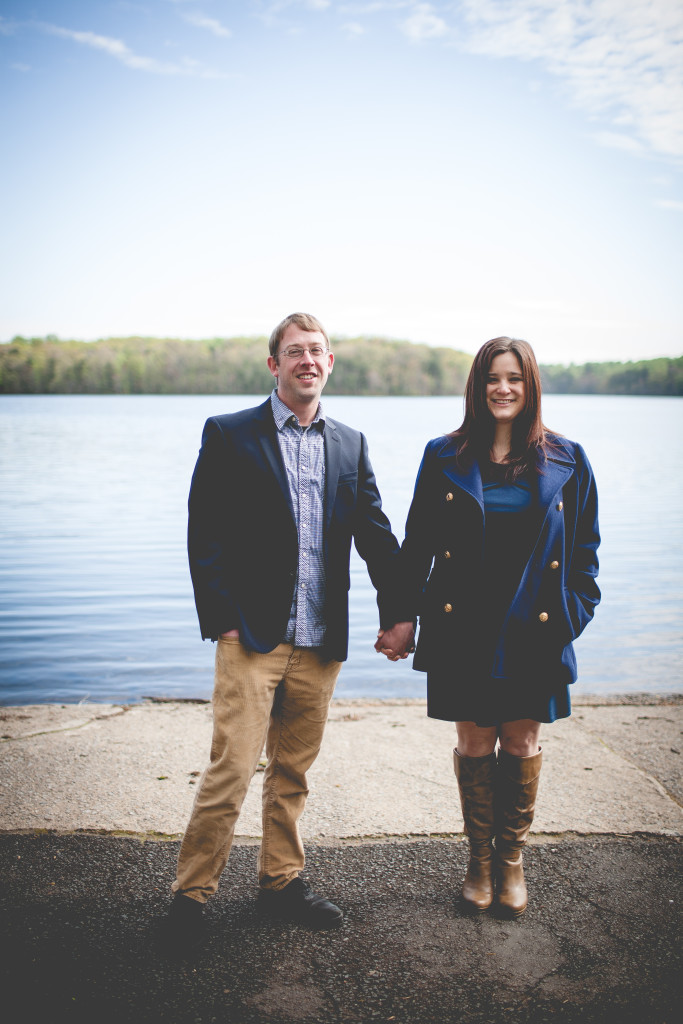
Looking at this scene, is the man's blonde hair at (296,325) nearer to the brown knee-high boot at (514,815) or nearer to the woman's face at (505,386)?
the woman's face at (505,386)

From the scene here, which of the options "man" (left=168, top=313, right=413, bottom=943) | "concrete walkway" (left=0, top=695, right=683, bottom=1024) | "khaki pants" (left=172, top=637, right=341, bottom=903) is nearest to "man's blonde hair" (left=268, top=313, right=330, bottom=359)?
"man" (left=168, top=313, right=413, bottom=943)

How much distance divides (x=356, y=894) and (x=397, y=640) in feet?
3.39

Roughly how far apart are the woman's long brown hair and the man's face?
61 centimetres

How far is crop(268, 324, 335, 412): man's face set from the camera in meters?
3.04

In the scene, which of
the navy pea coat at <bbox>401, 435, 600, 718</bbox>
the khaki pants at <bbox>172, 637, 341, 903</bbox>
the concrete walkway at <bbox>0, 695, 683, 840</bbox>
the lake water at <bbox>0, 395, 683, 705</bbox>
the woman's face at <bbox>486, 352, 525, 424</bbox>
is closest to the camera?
the khaki pants at <bbox>172, 637, 341, 903</bbox>

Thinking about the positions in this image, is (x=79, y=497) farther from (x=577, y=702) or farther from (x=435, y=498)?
(x=435, y=498)

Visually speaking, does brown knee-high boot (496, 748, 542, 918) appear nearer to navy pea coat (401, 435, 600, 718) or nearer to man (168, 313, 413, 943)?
navy pea coat (401, 435, 600, 718)

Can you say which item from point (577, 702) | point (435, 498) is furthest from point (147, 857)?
point (577, 702)

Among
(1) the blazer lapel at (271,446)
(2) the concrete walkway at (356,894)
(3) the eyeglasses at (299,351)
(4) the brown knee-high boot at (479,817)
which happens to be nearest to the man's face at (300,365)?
(3) the eyeglasses at (299,351)

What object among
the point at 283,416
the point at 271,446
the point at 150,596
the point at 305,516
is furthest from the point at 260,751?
the point at 150,596

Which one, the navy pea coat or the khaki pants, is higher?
the navy pea coat

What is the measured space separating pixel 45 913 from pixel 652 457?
37.7 meters

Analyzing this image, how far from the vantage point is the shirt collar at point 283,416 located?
123 inches

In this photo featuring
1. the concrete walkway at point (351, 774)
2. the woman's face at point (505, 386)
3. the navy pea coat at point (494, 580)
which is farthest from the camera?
the concrete walkway at point (351, 774)
